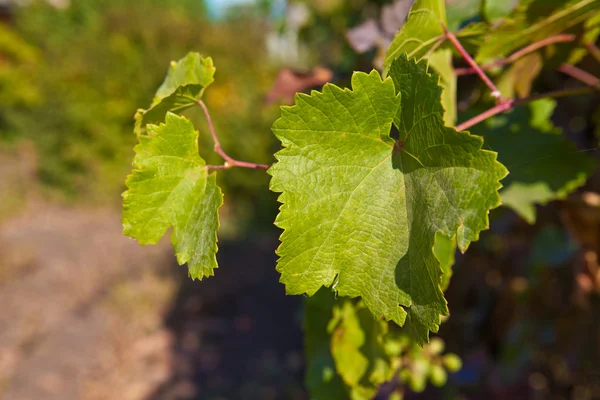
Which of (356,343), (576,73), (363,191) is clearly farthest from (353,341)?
(576,73)

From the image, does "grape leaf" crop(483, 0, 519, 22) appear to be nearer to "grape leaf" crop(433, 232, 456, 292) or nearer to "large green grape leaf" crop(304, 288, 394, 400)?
"grape leaf" crop(433, 232, 456, 292)

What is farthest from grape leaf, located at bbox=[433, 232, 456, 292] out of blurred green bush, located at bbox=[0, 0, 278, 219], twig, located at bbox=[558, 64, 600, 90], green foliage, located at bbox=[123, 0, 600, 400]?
blurred green bush, located at bbox=[0, 0, 278, 219]

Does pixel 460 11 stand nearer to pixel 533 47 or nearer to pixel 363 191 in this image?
pixel 533 47

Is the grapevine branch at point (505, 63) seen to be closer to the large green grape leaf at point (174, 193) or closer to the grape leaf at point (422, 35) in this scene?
the grape leaf at point (422, 35)

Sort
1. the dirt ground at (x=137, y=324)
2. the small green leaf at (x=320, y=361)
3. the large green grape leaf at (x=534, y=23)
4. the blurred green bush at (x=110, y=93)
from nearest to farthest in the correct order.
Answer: the large green grape leaf at (x=534, y=23) < the small green leaf at (x=320, y=361) < the dirt ground at (x=137, y=324) < the blurred green bush at (x=110, y=93)

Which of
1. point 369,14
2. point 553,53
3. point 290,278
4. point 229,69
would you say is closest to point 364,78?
point 290,278

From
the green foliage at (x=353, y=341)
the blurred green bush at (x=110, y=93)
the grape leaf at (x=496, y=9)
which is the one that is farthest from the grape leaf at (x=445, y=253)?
the blurred green bush at (x=110, y=93)

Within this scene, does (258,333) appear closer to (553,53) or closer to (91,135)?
(553,53)
